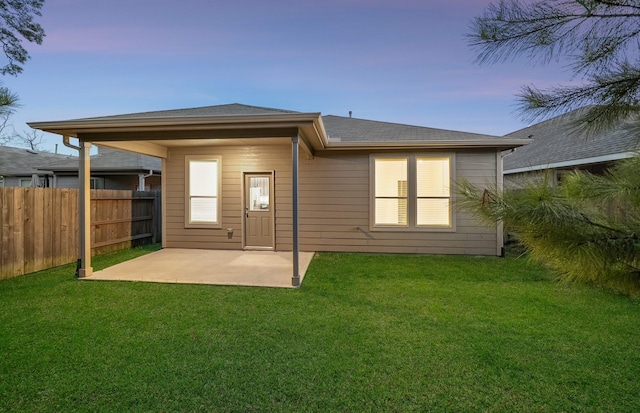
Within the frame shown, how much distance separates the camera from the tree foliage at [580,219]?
1.05 metres

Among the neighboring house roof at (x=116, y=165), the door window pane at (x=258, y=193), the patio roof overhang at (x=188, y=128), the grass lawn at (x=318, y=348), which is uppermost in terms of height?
the neighboring house roof at (x=116, y=165)

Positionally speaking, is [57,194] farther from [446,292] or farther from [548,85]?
[548,85]

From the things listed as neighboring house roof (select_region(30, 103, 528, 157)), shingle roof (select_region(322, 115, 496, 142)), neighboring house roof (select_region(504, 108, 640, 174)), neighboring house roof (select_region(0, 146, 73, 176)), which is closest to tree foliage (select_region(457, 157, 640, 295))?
neighboring house roof (select_region(504, 108, 640, 174))

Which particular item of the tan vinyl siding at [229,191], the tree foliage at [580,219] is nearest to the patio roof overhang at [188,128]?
the tan vinyl siding at [229,191]

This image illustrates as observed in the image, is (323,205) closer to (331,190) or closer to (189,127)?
(331,190)

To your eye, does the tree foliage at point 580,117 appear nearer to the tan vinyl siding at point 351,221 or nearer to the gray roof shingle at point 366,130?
the gray roof shingle at point 366,130

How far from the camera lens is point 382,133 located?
26.4ft

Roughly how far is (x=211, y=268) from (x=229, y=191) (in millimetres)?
2384

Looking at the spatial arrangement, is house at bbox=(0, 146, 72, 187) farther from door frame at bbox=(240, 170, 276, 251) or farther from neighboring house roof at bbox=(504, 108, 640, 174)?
neighboring house roof at bbox=(504, 108, 640, 174)

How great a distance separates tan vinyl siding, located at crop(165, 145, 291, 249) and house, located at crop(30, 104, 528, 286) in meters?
0.02

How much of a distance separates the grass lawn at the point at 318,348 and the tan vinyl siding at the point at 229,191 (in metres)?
3.00

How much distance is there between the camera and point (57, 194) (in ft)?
19.1

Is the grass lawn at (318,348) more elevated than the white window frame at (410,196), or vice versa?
the white window frame at (410,196)

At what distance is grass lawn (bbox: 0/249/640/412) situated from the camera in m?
2.08
